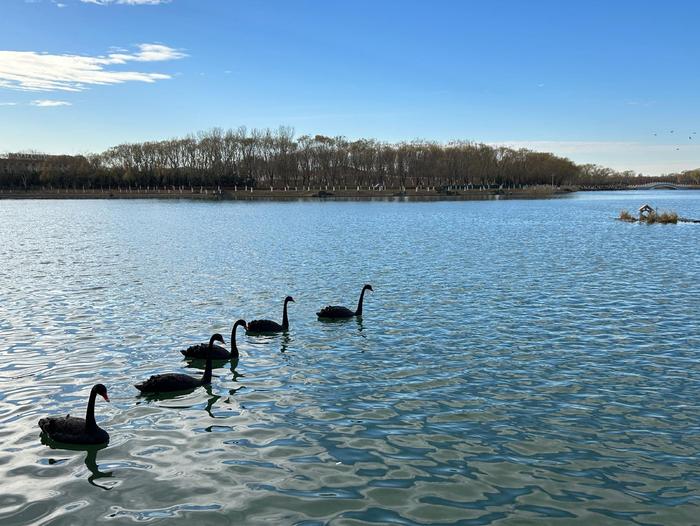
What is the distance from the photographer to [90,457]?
873cm

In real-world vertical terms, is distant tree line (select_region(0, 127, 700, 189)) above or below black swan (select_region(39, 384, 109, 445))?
above

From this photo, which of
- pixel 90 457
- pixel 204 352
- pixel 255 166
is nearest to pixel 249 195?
pixel 255 166

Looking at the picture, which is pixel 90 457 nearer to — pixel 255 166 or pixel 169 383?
pixel 169 383

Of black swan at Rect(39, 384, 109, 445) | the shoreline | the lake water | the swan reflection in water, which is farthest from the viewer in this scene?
the shoreline

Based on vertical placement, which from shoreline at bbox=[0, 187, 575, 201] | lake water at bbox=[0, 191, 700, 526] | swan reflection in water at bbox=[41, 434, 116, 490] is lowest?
swan reflection in water at bbox=[41, 434, 116, 490]

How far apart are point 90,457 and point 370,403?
4.55 metres

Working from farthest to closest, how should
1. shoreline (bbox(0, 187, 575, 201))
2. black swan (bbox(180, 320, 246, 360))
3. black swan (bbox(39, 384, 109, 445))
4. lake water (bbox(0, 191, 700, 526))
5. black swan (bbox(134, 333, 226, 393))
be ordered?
shoreline (bbox(0, 187, 575, 201)), black swan (bbox(180, 320, 246, 360)), black swan (bbox(134, 333, 226, 393)), black swan (bbox(39, 384, 109, 445)), lake water (bbox(0, 191, 700, 526))

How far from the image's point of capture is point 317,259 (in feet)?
107

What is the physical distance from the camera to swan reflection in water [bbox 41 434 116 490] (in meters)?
8.03

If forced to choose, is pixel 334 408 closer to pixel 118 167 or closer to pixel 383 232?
pixel 383 232

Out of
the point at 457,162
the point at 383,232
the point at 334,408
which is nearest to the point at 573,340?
the point at 334,408

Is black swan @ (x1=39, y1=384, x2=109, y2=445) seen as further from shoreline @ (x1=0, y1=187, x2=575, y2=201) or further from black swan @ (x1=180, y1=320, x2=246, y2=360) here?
shoreline @ (x1=0, y1=187, x2=575, y2=201)

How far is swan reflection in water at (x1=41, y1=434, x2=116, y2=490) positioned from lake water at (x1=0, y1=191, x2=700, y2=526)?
6cm

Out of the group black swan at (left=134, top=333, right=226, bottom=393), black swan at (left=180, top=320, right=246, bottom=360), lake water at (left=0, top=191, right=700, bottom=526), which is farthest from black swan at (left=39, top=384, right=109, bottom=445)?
black swan at (left=180, top=320, right=246, bottom=360)
